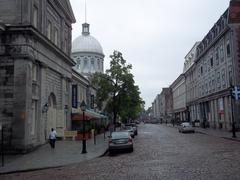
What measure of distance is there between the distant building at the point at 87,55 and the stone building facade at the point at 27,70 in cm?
5828

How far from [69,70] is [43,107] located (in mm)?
10707

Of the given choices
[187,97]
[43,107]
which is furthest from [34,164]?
[187,97]

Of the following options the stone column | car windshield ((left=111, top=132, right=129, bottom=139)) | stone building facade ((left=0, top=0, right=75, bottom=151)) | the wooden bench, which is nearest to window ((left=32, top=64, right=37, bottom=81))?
stone building facade ((left=0, top=0, right=75, bottom=151))

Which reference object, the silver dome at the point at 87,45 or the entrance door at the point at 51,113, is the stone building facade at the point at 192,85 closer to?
the silver dome at the point at 87,45

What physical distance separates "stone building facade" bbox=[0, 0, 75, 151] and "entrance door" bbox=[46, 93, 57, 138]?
0.26ft

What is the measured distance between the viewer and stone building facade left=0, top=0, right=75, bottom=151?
24.2 meters

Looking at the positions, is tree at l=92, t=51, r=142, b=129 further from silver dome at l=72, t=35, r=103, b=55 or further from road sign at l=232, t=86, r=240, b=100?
silver dome at l=72, t=35, r=103, b=55

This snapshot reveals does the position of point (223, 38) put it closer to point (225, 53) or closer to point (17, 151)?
point (225, 53)

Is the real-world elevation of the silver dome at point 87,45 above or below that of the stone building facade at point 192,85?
above

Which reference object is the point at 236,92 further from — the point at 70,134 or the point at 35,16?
the point at 35,16

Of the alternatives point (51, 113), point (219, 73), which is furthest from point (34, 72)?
point (219, 73)

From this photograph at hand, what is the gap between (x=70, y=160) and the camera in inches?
792

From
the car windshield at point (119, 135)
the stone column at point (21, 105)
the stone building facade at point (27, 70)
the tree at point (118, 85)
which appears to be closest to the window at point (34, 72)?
the stone building facade at point (27, 70)

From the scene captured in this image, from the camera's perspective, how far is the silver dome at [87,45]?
9231 centimetres
